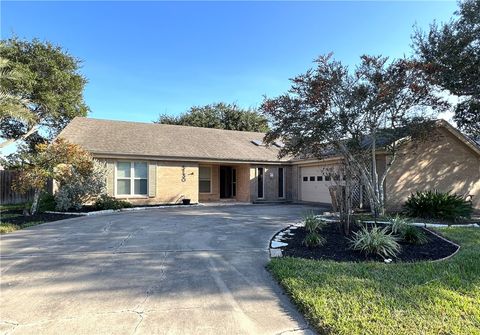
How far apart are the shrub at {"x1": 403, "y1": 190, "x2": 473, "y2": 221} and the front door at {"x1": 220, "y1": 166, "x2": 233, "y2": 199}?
37.9 ft

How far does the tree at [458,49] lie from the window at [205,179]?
12.7 m

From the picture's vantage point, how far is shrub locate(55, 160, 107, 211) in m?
13.5

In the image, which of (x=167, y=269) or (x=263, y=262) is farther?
(x=263, y=262)

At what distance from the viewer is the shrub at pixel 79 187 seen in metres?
13.5

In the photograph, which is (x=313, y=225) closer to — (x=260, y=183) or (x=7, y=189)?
(x=260, y=183)

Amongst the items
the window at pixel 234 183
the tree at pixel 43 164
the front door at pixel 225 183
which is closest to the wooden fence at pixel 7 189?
the tree at pixel 43 164

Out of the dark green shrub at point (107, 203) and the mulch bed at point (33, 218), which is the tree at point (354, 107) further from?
the mulch bed at point (33, 218)

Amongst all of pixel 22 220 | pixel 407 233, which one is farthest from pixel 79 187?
pixel 407 233

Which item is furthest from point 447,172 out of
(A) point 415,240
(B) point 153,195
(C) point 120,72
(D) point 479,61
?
(C) point 120,72

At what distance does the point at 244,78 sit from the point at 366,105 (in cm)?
1297

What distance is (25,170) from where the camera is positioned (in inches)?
481

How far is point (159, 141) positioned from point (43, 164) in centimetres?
703

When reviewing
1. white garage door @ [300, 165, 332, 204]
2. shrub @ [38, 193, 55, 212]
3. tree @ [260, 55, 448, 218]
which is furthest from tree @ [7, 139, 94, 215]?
white garage door @ [300, 165, 332, 204]

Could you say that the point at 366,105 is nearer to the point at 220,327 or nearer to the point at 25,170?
the point at 220,327
